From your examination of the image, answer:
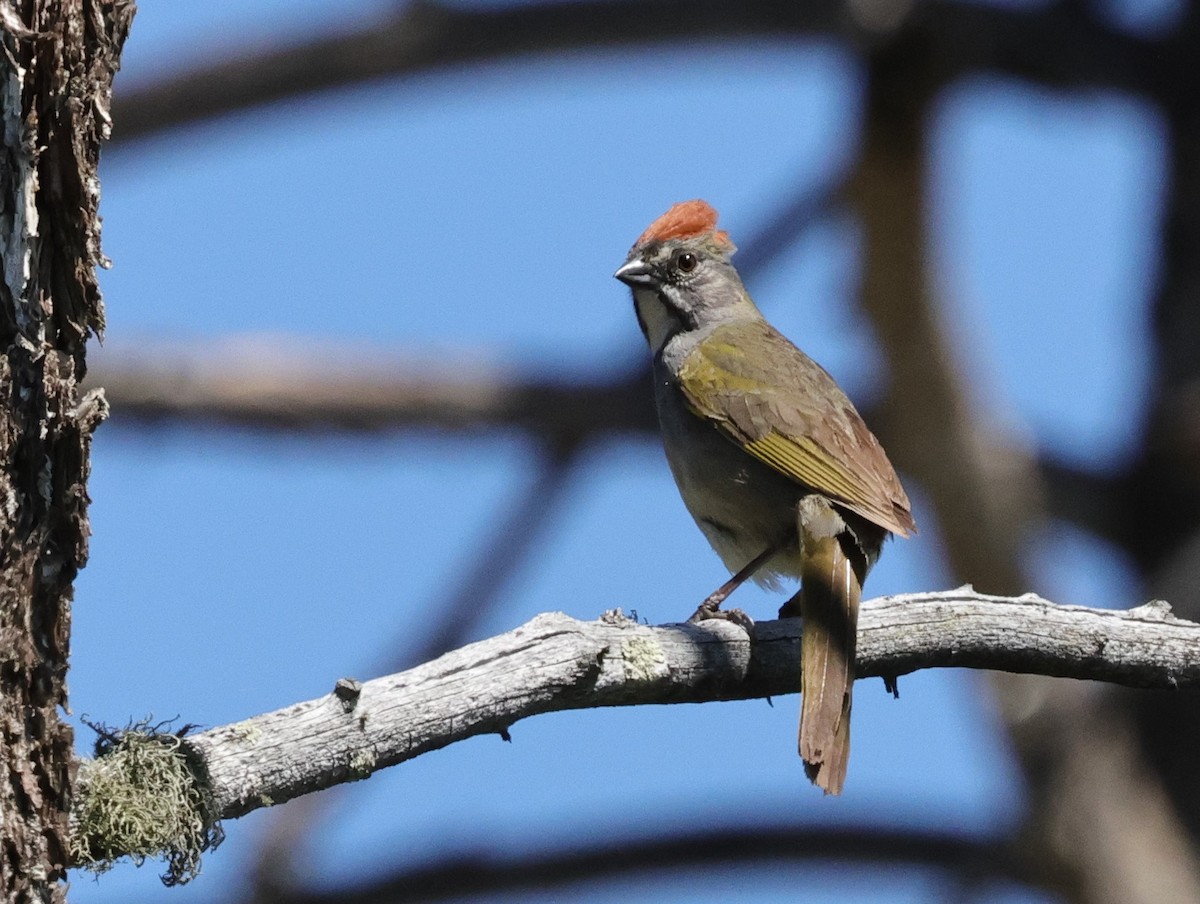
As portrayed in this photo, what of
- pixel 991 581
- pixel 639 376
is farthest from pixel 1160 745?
pixel 639 376

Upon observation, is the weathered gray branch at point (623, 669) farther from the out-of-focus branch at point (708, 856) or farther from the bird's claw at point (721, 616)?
the out-of-focus branch at point (708, 856)

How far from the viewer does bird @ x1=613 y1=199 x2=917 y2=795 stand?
13.1 feet

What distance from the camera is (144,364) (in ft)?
28.5

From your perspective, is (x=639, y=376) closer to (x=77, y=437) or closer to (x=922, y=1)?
(x=922, y=1)

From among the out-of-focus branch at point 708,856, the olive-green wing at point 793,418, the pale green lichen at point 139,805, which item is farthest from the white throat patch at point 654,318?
the out-of-focus branch at point 708,856

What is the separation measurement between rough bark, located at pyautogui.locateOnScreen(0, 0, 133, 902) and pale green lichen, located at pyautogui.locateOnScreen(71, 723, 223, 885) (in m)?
0.05

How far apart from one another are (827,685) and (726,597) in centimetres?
94

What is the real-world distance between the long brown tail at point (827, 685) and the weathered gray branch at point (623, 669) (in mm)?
53

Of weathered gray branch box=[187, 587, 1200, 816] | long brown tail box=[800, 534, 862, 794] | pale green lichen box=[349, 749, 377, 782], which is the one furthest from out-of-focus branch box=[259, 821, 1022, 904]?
pale green lichen box=[349, 749, 377, 782]

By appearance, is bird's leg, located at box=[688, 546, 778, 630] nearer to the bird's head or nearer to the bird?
the bird

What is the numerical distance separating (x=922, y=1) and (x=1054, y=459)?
366cm

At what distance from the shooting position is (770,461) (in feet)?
16.4

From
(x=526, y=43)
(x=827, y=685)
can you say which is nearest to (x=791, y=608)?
(x=827, y=685)

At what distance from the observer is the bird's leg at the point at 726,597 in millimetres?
4078
